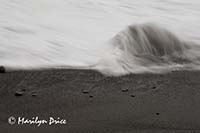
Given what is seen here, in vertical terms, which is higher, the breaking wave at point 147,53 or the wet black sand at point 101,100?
the breaking wave at point 147,53

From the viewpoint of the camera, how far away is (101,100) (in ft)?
8.88

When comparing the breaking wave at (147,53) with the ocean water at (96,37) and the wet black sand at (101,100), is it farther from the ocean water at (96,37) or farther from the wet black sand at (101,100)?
the wet black sand at (101,100)

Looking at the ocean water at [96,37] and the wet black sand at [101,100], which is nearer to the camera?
the wet black sand at [101,100]

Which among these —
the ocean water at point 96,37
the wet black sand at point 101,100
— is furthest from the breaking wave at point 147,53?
the wet black sand at point 101,100

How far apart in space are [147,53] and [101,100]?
1.02 metres

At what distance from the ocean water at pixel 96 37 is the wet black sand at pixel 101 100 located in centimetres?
20

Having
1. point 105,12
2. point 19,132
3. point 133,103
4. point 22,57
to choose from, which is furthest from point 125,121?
point 105,12

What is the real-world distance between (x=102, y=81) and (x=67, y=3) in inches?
98.2

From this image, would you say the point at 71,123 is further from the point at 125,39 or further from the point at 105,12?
the point at 105,12

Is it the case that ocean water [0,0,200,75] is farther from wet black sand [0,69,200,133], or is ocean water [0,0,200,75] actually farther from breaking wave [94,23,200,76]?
wet black sand [0,69,200,133]

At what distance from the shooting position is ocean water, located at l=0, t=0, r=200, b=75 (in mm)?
3391

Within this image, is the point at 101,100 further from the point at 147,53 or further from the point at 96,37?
the point at 96,37

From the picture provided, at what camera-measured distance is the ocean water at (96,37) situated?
3391mm

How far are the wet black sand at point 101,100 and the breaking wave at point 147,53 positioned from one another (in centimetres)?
14
